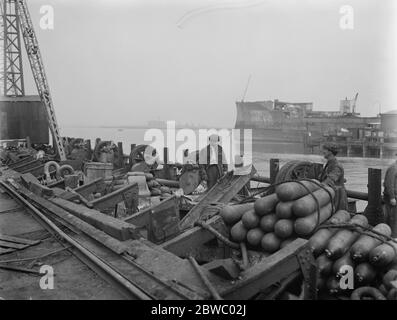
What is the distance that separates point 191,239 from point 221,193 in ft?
7.68

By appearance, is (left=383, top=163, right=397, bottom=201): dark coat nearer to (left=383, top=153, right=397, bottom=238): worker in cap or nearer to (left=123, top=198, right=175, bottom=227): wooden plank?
(left=383, top=153, right=397, bottom=238): worker in cap

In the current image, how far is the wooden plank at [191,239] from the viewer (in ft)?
16.3

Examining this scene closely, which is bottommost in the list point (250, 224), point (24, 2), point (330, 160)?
point (250, 224)

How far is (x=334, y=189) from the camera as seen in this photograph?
5.59m

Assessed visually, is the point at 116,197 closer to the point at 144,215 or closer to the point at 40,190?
the point at 144,215

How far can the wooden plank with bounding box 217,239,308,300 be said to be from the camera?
326 centimetres

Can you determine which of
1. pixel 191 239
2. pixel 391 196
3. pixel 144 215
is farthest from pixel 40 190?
pixel 391 196

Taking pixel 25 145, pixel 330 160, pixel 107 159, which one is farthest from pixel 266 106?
pixel 330 160

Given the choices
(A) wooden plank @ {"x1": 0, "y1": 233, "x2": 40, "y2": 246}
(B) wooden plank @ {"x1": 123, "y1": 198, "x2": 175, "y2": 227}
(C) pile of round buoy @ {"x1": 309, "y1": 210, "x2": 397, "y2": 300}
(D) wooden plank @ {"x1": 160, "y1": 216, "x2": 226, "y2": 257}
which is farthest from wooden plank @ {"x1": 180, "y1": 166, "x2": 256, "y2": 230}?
(C) pile of round buoy @ {"x1": 309, "y1": 210, "x2": 397, "y2": 300}

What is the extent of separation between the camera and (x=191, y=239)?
5152mm

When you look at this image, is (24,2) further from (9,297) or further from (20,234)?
(9,297)

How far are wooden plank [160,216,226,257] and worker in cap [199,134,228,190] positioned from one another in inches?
169

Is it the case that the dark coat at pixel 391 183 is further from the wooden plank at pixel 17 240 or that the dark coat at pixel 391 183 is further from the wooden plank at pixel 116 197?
the wooden plank at pixel 17 240
